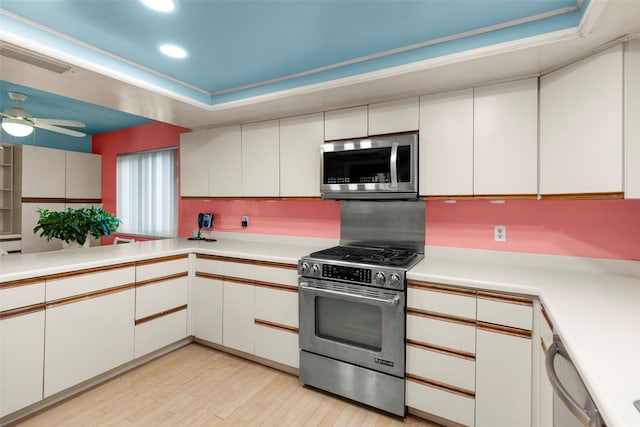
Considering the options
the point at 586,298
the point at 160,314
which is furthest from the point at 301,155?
the point at 586,298

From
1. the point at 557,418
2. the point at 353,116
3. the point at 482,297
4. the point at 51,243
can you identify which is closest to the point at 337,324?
the point at 482,297

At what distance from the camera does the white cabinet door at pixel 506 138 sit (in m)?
1.97

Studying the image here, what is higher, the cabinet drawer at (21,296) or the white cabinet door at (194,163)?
the white cabinet door at (194,163)

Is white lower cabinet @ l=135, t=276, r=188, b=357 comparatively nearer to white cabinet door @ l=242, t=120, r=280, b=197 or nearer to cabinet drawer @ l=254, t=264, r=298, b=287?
cabinet drawer @ l=254, t=264, r=298, b=287

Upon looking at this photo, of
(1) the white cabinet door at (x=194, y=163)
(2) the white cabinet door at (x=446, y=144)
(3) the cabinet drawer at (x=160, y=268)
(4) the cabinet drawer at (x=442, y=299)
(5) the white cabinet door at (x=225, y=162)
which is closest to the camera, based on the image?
(4) the cabinet drawer at (x=442, y=299)

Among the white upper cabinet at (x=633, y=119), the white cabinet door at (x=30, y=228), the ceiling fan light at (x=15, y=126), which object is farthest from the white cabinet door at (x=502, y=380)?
the white cabinet door at (x=30, y=228)

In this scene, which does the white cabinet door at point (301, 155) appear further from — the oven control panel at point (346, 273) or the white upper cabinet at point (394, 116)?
the oven control panel at point (346, 273)

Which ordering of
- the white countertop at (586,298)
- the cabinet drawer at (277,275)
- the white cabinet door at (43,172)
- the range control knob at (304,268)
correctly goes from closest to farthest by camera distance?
the white countertop at (586,298) < the range control knob at (304,268) < the cabinet drawer at (277,275) < the white cabinet door at (43,172)

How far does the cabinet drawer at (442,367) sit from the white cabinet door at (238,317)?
131cm

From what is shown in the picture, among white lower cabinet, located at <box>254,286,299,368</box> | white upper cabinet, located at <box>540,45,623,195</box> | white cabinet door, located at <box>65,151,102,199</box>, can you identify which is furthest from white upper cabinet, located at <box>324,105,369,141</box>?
white cabinet door, located at <box>65,151,102,199</box>

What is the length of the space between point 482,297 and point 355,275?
74cm

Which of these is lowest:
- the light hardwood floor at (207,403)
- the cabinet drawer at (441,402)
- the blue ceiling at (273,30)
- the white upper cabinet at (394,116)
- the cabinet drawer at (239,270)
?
the light hardwood floor at (207,403)

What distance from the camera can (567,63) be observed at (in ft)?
5.88

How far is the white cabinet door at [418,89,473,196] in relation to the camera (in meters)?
2.16
